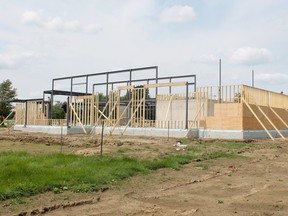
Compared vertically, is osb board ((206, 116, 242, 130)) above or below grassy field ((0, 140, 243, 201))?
above

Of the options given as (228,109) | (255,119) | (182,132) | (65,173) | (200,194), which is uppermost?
(228,109)

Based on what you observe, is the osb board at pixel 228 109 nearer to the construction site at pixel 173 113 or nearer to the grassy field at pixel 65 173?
the construction site at pixel 173 113

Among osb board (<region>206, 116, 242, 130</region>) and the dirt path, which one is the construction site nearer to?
osb board (<region>206, 116, 242, 130</region>)

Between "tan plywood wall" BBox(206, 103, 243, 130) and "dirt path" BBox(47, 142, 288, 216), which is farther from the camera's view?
"tan plywood wall" BBox(206, 103, 243, 130)

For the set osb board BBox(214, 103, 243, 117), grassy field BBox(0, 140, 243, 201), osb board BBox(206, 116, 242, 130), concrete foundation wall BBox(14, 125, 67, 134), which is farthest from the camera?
concrete foundation wall BBox(14, 125, 67, 134)

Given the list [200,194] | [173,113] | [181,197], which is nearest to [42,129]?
[173,113]

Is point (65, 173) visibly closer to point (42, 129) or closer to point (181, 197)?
point (181, 197)

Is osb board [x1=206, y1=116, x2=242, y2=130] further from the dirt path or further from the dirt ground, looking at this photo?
the dirt ground

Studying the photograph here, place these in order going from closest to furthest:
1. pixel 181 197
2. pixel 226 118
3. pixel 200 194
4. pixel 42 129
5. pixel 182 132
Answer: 1. pixel 181 197
2. pixel 200 194
3. pixel 226 118
4. pixel 182 132
5. pixel 42 129

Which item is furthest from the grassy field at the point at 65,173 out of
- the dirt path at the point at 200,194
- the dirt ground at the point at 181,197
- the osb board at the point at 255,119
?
the osb board at the point at 255,119

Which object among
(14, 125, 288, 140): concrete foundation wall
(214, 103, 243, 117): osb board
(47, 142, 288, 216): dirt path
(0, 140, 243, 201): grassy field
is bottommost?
(47, 142, 288, 216): dirt path

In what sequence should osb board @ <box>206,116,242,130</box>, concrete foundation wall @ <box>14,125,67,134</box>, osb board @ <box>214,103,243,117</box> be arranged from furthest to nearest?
concrete foundation wall @ <box>14,125,67,134</box>
osb board @ <box>214,103,243,117</box>
osb board @ <box>206,116,242,130</box>

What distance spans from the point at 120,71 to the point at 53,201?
2738 centimetres

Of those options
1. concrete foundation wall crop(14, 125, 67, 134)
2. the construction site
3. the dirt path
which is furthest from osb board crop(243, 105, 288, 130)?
concrete foundation wall crop(14, 125, 67, 134)
